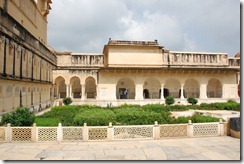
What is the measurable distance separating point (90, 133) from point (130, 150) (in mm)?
2345

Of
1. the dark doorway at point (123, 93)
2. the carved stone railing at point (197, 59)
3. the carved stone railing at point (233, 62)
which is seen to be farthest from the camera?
the carved stone railing at point (233, 62)

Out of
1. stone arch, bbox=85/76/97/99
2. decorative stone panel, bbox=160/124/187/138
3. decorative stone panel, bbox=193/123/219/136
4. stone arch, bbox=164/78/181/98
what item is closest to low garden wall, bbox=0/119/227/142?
decorative stone panel, bbox=160/124/187/138

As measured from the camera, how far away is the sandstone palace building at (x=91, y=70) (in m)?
13.4

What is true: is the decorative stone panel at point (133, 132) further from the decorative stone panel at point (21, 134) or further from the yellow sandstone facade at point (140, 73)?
the yellow sandstone facade at point (140, 73)

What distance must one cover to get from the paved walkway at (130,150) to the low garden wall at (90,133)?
363 mm

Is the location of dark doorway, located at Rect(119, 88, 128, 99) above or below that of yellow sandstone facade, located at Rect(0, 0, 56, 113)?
below

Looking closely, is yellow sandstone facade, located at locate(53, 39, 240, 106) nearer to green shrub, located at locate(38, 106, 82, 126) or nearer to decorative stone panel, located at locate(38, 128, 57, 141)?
green shrub, located at locate(38, 106, 82, 126)

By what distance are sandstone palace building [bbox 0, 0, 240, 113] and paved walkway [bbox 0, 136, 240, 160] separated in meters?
5.15

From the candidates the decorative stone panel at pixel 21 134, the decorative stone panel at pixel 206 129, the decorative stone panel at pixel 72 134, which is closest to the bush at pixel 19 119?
the decorative stone panel at pixel 21 134

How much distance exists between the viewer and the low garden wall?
8992mm

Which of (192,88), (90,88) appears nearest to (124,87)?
(90,88)

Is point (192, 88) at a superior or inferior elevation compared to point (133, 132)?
superior

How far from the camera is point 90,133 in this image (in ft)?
30.3

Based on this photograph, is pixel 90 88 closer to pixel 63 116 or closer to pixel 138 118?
pixel 63 116
